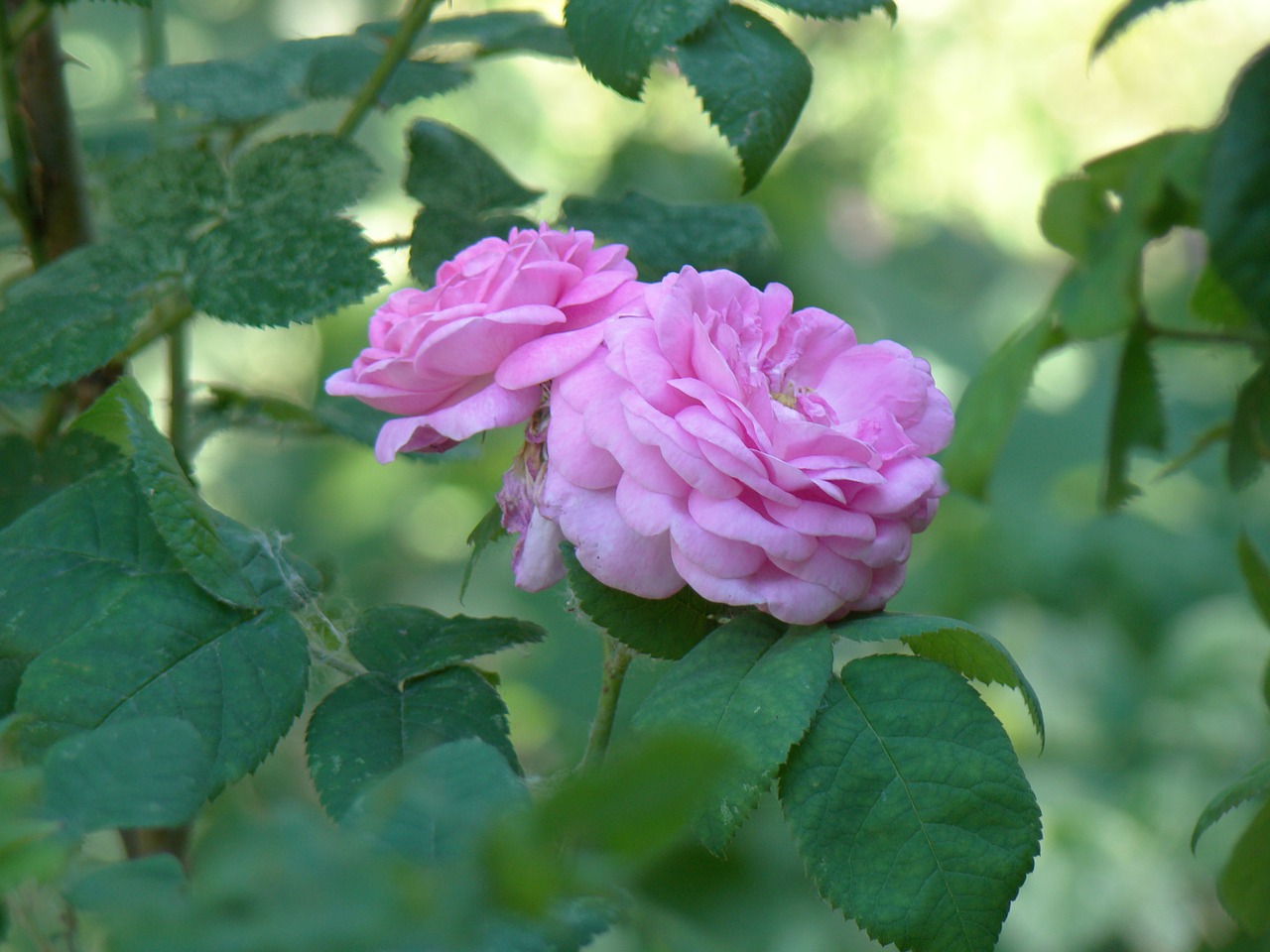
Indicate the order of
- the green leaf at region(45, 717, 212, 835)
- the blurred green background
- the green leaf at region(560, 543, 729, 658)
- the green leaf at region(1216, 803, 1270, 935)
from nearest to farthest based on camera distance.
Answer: the green leaf at region(45, 717, 212, 835), the green leaf at region(560, 543, 729, 658), the green leaf at region(1216, 803, 1270, 935), the blurred green background

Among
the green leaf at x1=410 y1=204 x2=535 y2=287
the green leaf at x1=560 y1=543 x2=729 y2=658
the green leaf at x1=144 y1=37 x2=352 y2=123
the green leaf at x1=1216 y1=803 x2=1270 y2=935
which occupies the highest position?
the green leaf at x1=144 y1=37 x2=352 y2=123

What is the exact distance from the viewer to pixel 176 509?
49cm

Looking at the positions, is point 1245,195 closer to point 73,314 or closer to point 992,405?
point 992,405

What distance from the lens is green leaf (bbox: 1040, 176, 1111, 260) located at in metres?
0.63

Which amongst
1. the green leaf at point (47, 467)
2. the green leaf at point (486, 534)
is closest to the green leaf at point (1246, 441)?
the green leaf at point (486, 534)

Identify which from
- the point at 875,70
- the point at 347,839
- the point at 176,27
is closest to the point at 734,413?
the point at 347,839

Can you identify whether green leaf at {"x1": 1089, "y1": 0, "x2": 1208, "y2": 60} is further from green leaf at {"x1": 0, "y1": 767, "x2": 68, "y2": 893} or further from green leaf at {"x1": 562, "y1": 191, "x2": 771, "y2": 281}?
green leaf at {"x1": 0, "y1": 767, "x2": 68, "y2": 893}

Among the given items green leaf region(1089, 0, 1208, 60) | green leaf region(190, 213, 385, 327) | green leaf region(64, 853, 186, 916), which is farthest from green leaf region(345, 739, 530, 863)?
green leaf region(1089, 0, 1208, 60)

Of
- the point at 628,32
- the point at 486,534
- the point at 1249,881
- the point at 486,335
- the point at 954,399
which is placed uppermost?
the point at 628,32

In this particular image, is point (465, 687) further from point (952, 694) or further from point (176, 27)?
point (176, 27)

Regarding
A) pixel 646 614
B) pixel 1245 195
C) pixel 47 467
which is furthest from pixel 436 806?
pixel 47 467

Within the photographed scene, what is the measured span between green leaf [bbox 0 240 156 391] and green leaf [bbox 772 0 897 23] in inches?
13.8

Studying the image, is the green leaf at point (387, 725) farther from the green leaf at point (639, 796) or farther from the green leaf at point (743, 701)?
the green leaf at point (639, 796)

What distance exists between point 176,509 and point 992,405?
1.53 feet
